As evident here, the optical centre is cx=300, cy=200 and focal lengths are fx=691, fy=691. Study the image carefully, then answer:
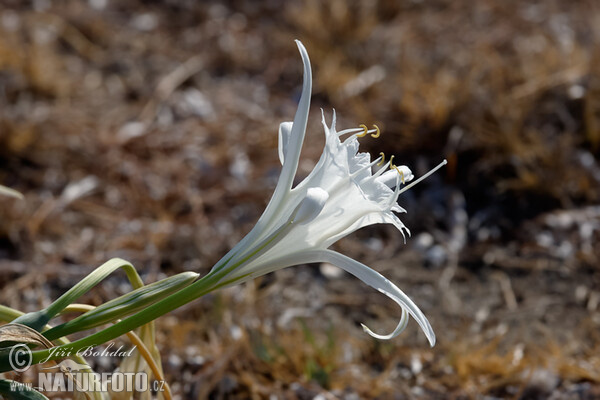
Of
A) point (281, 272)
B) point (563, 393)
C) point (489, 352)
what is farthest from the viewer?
point (281, 272)

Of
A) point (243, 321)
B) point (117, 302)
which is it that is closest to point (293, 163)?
point (117, 302)

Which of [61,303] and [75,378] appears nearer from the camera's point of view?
[61,303]

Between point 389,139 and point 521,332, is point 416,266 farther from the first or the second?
point 389,139

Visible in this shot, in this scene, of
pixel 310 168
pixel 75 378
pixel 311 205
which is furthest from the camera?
pixel 310 168

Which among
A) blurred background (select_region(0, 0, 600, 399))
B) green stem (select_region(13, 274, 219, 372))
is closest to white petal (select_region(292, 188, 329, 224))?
green stem (select_region(13, 274, 219, 372))

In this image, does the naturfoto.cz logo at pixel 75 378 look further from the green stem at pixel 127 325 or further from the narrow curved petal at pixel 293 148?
the narrow curved petal at pixel 293 148

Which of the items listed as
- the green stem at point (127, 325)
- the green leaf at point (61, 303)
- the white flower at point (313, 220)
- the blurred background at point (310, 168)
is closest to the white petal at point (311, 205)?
the white flower at point (313, 220)

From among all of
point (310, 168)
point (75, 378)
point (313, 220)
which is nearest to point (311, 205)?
point (313, 220)

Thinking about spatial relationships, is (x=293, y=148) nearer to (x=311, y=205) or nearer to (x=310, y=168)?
(x=311, y=205)

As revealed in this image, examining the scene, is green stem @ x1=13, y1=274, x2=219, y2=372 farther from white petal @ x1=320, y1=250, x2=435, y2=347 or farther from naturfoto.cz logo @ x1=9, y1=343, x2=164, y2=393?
white petal @ x1=320, y1=250, x2=435, y2=347
